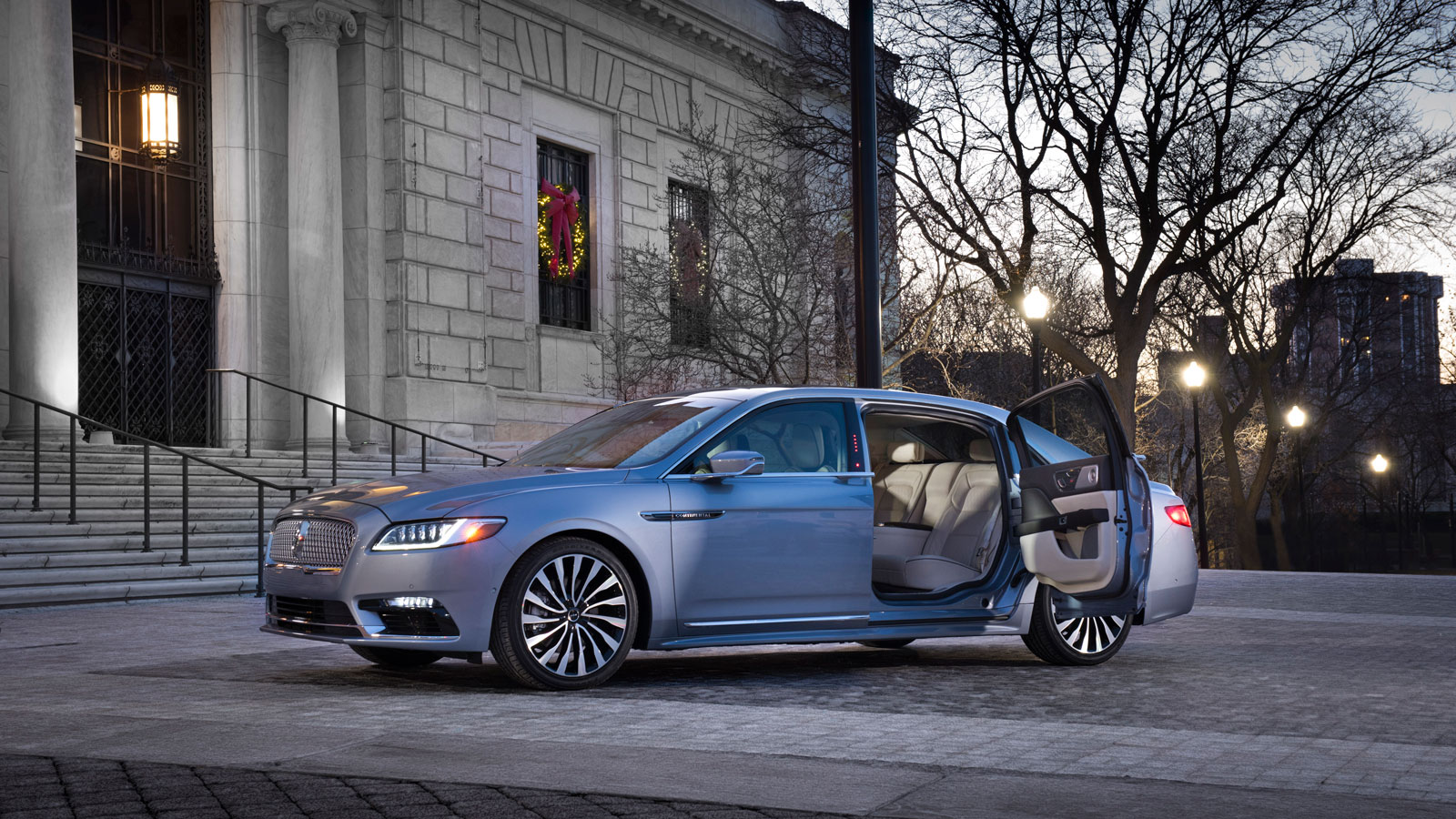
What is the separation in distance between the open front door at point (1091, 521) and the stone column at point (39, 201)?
1549 centimetres

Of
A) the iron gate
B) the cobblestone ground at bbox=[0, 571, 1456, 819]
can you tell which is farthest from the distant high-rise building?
the cobblestone ground at bbox=[0, 571, 1456, 819]

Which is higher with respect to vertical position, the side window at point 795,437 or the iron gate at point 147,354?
the iron gate at point 147,354

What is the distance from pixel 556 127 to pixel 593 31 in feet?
7.45

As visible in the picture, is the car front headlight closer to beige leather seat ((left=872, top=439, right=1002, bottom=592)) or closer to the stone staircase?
beige leather seat ((left=872, top=439, right=1002, bottom=592))

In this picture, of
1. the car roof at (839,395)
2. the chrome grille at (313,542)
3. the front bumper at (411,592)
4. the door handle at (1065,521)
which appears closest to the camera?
A: the front bumper at (411,592)

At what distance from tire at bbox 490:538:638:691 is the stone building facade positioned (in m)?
14.2

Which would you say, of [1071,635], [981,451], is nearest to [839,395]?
[981,451]

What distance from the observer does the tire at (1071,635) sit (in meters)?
9.55

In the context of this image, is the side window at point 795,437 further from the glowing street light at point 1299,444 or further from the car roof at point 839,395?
the glowing street light at point 1299,444

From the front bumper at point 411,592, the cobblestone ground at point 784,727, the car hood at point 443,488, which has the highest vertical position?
the car hood at point 443,488

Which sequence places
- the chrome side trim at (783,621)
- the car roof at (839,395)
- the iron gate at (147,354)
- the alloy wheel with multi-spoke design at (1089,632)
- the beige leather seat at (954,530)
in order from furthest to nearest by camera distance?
1. the iron gate at (147,354)
2. the alloy wheel with multi-spoke design at (1089,632)
3. the beige leather seat at (954,530)
4. the car roof at (839,395)
5. the chrome side trim at (783,621)

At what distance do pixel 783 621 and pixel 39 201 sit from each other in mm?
15600

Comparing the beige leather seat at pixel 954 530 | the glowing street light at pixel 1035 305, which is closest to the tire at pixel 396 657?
the beige leather seat at pixel 954 530

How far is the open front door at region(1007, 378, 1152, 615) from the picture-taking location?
8.52 meters
